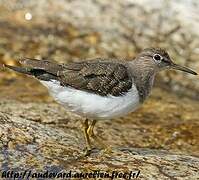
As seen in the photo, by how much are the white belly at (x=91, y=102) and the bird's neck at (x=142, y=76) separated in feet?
1.39

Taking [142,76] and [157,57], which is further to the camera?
[157,57]

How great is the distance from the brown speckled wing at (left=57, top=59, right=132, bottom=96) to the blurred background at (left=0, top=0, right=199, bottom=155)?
4.60 metres

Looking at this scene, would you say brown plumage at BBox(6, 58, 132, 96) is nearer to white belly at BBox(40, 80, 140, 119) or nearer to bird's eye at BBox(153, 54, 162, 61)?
white belly at BBox(40, 80, 140, 119)

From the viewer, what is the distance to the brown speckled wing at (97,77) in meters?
8.48

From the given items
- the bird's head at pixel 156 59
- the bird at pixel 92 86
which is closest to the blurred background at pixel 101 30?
the bird's head at pixel 156 59

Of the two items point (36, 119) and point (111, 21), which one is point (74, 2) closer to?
point (111, 21)

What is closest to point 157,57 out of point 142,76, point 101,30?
point 142,76

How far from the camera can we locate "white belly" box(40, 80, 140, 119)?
830cm

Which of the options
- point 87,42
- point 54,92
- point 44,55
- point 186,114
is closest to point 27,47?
point 44,55

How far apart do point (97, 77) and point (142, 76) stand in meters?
0.93

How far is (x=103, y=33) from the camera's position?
51.9ft

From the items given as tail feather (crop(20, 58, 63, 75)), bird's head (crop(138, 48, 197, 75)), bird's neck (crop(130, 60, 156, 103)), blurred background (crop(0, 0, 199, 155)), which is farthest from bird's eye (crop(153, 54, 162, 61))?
blurred background (crop(0, 0, 199, 155))

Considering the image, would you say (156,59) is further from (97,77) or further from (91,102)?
(91,102)

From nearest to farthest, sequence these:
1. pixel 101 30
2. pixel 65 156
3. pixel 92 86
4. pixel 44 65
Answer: pixel 65 156, pixel 92 86, pixel 44 65, pixel 101 30
